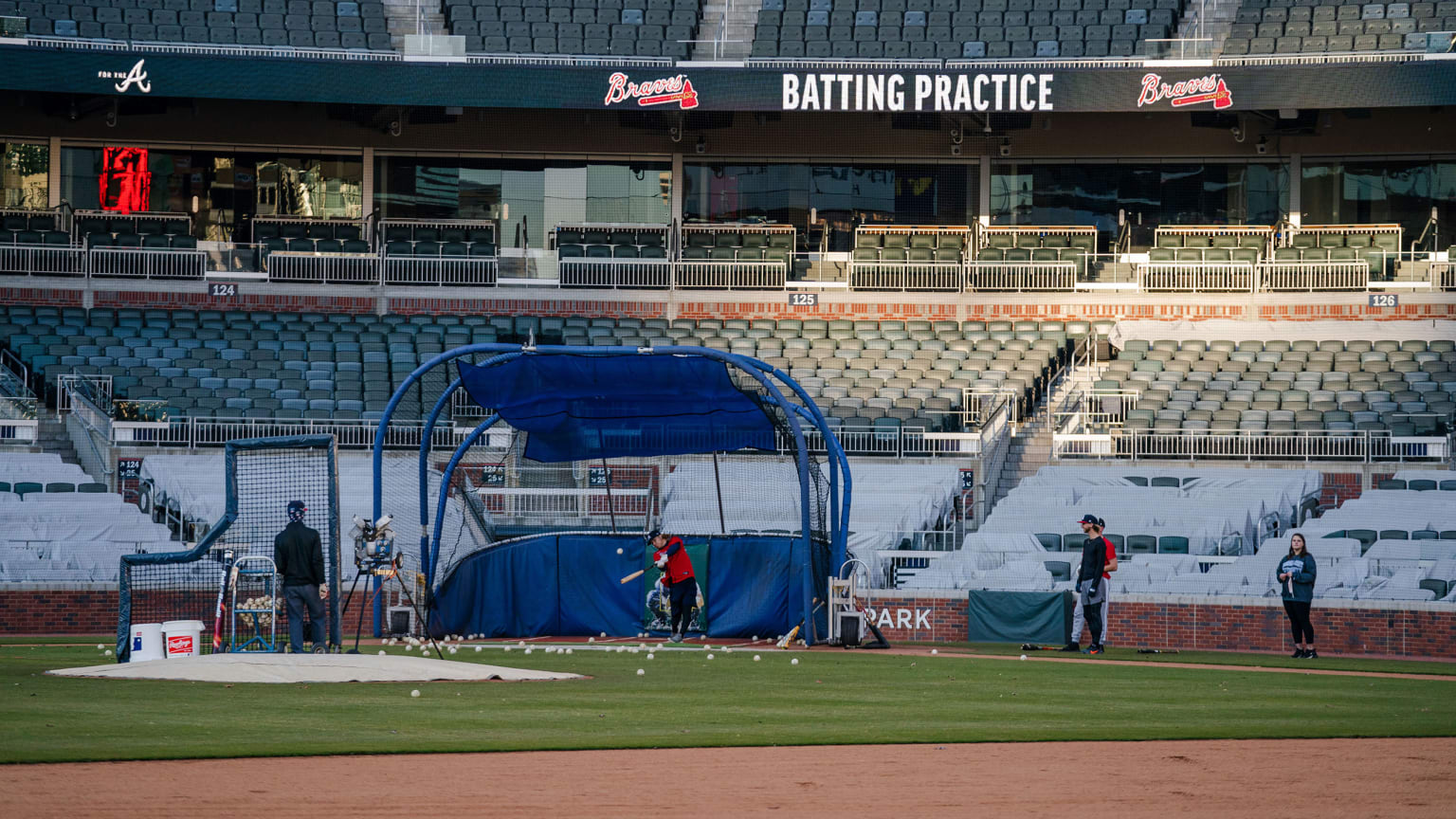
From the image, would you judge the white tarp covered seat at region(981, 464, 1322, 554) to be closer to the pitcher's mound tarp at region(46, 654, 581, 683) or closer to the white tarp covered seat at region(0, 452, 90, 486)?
the pitcher's mound tarp at region(46, 654, 581, 683)

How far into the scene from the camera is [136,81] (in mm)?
34156

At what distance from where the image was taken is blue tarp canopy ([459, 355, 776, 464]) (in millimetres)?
19766

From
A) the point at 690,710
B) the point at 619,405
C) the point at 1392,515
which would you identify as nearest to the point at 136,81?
the point at 619,405

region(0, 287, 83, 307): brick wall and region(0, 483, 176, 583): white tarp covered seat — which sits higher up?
region(0, 287, 83, 307): brick wall

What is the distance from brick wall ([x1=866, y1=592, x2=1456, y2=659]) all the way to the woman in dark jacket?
1339 mm

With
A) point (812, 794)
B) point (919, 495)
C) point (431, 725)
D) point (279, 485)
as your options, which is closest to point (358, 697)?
point (431, 725)

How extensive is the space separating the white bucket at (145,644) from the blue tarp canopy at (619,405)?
4.87 meters

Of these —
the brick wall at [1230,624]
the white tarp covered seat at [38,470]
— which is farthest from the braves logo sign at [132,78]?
the brick wall at [1230,624]

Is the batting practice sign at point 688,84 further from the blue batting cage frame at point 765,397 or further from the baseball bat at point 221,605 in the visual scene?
the baseball bat at point 221,605

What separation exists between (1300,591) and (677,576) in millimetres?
6976

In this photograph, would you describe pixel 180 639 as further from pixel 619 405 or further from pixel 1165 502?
pixel 1165 502

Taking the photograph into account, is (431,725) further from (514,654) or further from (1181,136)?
(1181,136)

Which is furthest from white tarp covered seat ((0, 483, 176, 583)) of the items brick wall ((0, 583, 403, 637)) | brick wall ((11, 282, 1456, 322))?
brick wall ((11, 282, 1456, 322))

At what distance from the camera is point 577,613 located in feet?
71.8
